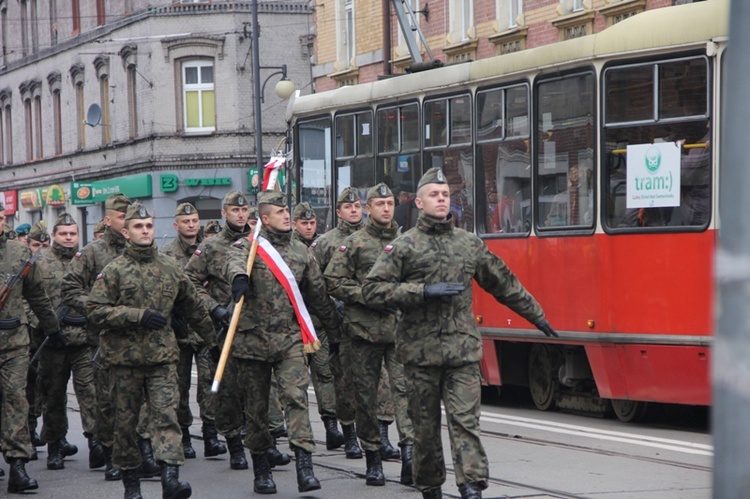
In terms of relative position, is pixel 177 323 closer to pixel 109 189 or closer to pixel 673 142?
pixel 673 142

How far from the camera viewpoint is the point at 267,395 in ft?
27.2

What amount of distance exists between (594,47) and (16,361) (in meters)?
5.26

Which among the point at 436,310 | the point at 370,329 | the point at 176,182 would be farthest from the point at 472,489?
the point at 176,182

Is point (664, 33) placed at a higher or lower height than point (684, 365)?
higher

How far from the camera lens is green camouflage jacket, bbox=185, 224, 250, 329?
9.50 m

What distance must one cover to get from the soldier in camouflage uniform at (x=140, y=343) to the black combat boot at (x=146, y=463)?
85cm

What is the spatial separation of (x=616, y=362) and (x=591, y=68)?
241 centimetres

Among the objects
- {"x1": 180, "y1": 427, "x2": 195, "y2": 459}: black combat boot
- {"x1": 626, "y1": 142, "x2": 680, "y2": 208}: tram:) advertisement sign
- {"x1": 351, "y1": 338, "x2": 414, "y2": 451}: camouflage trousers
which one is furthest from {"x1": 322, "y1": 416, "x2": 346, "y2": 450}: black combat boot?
{"x1": 626, "y1": 142, "x2": 680, "y2": 208}: tram:) advertisement sign

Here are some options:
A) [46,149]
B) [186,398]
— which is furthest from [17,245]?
[46,149]

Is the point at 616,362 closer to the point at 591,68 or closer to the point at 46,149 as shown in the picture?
the point at 591,68

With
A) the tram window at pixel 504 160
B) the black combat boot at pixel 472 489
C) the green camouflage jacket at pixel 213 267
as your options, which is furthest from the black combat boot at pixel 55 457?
the tram window at pixel 504 160

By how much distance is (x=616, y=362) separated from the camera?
10703 mm

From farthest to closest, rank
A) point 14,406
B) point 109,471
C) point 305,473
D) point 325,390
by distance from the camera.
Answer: point 325,390, point 109,471, point 14,406, point 305,473

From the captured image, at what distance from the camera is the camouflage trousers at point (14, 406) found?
336 inches
